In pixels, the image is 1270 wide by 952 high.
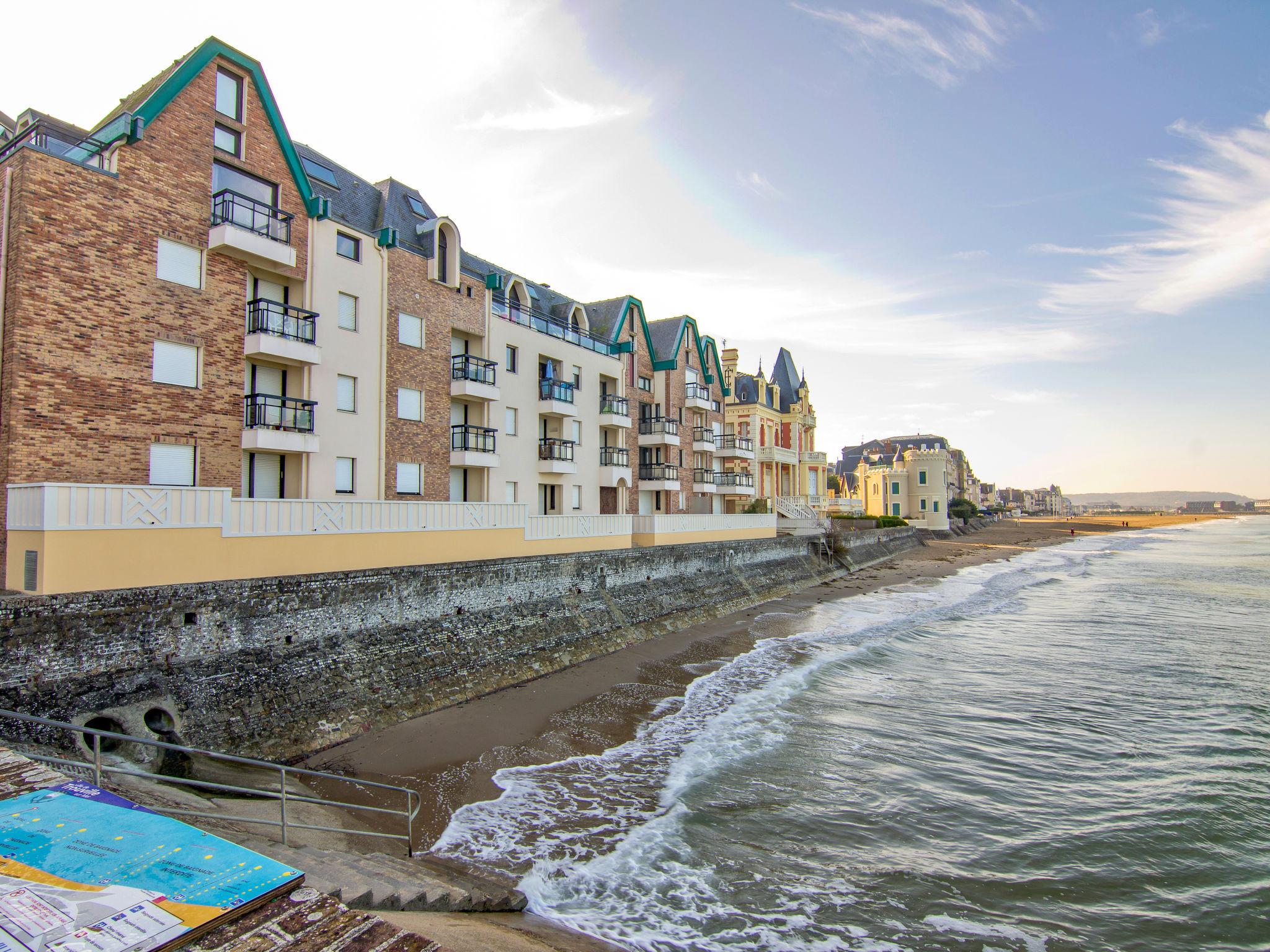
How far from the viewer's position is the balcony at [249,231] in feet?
53.1

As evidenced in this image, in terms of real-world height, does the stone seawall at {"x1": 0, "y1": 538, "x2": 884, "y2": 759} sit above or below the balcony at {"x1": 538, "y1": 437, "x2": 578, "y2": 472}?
below

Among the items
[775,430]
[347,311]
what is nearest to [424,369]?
[347,311]

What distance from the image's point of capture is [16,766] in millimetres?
6746

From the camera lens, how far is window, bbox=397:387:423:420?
73.7 feet

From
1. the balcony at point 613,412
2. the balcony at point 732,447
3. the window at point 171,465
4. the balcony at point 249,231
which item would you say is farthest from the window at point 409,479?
the balcony at point 732,447

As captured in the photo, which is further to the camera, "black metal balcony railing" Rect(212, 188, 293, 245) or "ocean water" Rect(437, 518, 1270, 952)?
"black metal balcony railing" Rect(212, 188, 293, 245)

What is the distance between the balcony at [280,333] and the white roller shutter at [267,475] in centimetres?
297

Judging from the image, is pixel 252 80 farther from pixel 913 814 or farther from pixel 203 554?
pixel 913 814

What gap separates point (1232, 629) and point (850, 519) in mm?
35312

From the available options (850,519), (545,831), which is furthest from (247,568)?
(850,519)

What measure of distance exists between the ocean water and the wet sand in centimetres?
63

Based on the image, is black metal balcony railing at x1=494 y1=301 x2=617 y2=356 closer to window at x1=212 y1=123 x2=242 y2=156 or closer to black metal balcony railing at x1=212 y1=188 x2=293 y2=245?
black metal balcony railing at x1=212 y1=188 x2=293 y2=245

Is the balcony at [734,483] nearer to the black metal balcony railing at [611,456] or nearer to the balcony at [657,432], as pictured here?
the balcony at [657,432]

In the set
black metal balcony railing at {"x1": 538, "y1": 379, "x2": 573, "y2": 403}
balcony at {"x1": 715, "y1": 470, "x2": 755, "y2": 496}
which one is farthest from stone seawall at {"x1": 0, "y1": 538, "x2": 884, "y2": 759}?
balcony at {"x1": 715, "y1": 470, "x2": 755, "y2": 496}
